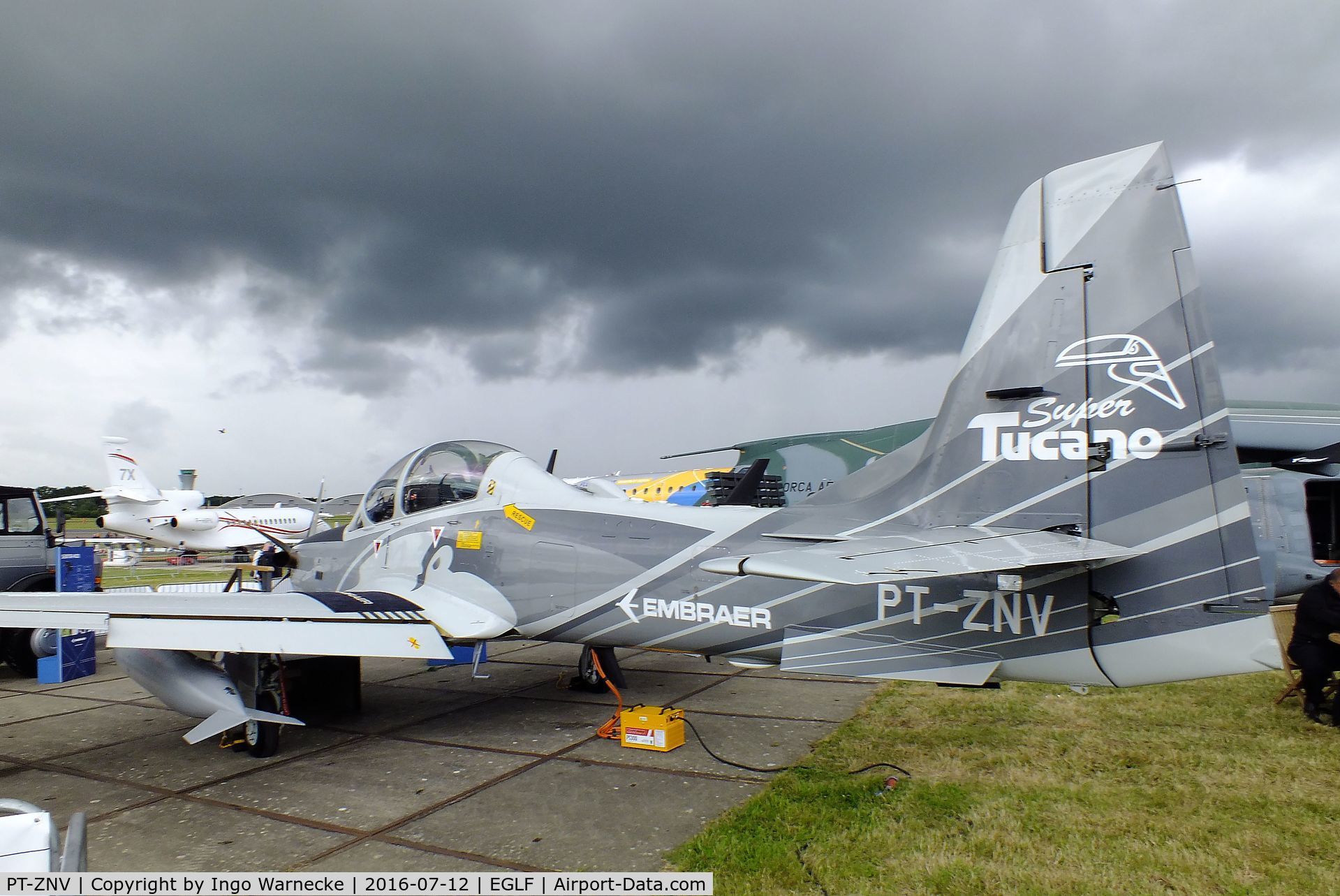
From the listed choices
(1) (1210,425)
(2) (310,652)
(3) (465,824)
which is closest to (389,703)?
(2) (310,652)

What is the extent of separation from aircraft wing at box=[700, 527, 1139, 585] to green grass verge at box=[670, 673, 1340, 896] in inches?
60.1

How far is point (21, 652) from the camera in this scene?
30.7 ft

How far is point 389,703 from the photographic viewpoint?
25.2ft

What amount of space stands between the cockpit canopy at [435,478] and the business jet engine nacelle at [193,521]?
3276cm

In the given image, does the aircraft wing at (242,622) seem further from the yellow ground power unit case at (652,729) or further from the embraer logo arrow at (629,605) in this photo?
the yellow ground power unit case at (652,729)

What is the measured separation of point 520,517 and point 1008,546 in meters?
4.25

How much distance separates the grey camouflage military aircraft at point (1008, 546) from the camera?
3926mm

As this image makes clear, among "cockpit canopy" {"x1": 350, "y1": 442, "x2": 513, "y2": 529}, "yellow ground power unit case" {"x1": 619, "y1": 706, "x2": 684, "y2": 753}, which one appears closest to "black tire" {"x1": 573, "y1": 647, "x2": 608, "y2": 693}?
"yellow ground power unit case" {"x1": 619, "y1": 706, "x2": 684, "y2": 753}

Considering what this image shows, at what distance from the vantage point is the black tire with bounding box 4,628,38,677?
30.4 ft

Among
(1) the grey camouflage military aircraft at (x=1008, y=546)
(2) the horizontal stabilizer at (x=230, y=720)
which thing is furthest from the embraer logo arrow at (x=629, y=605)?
(2) the horizontal stabilizer at (x=230, y=720)

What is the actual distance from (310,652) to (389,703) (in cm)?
262

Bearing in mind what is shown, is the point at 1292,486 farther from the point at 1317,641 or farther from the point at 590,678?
the point at 590,678

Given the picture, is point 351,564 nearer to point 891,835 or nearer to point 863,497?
point 863,497

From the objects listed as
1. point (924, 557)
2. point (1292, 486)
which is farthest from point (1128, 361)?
point (1292, 486)
